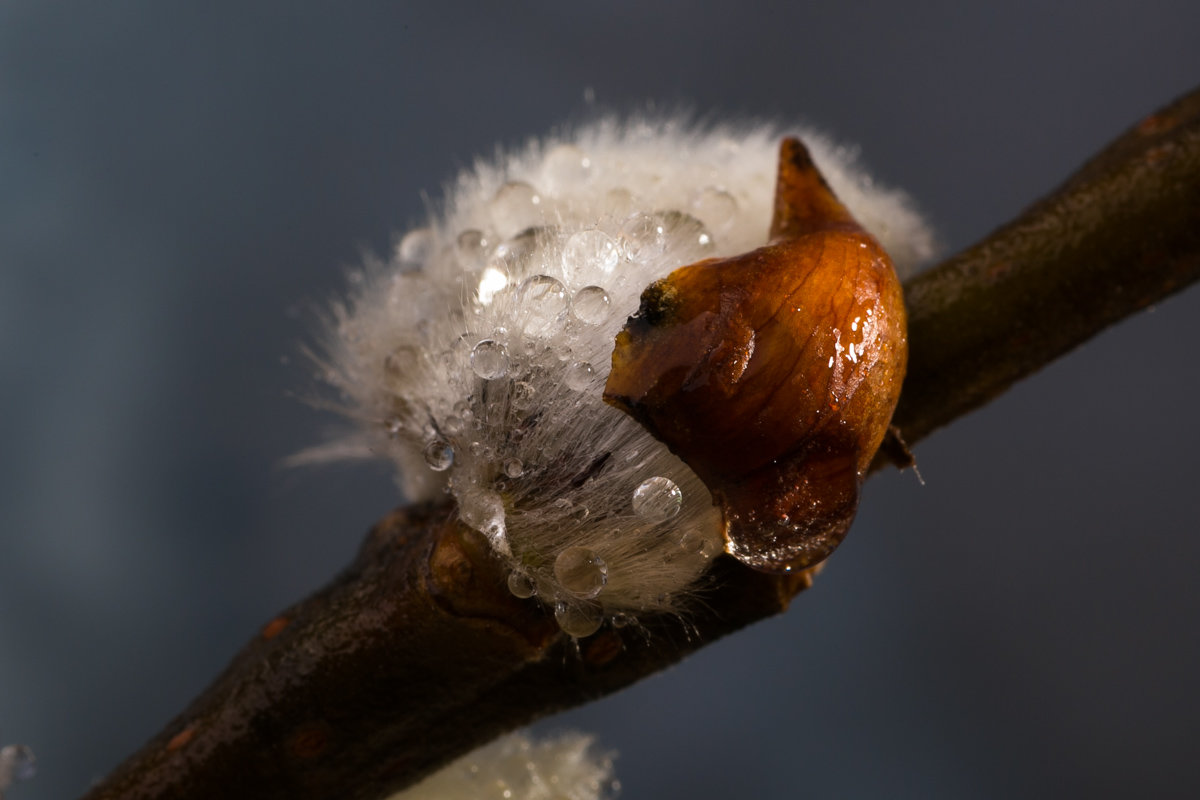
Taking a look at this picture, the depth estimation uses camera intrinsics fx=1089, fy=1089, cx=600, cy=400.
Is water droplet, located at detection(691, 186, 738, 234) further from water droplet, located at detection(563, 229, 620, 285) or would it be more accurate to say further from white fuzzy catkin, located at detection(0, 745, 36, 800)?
white fuzzy catkin, located at detection(0, 745, 36, 800)

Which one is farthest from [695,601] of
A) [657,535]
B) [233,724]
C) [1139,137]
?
[1139,137]

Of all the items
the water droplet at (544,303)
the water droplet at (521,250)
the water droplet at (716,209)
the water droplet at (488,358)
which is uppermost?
the water droplet at (716,209)

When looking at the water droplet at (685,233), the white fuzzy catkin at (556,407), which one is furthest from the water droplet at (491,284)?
the water droplet at (685,233)

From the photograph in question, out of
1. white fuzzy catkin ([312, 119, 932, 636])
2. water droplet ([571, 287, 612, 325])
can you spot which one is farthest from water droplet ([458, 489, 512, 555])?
water droplet ([571, 287, 612, 325])

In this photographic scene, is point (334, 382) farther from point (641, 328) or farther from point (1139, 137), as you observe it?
point (1139, 137)

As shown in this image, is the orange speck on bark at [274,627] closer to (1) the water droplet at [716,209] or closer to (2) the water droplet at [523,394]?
(2) the water droplet at [523,394]
